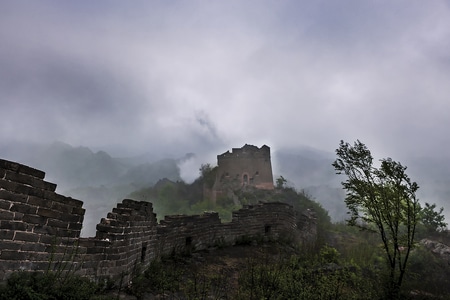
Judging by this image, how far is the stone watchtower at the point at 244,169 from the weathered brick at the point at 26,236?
41.3 m

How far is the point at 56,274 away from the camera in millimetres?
4047

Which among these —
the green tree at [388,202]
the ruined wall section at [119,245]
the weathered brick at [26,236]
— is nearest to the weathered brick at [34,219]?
the weathered brick at [26,236]

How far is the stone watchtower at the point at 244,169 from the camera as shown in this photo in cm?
4606

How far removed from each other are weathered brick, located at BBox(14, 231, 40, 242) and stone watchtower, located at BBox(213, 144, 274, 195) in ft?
135

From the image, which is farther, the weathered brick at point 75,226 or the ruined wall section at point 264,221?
the ruined wall section at point 264,221

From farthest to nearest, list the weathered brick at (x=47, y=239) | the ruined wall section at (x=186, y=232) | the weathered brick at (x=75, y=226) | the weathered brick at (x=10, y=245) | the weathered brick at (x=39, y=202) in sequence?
the ruined wall section at (x=186, y=232)
the weathered brick at (x=75, y=226)
the weathered brick at (x=47, y=239)
the weathered brick at (x=39, y=202)
the weathered brick at (x=10, y=245)

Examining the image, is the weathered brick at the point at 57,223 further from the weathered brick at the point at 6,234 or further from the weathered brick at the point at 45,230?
the weathered brick at the point at 6,234

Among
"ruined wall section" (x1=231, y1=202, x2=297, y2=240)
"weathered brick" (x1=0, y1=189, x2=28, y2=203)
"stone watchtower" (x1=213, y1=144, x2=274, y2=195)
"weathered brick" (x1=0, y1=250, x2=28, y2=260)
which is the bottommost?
"weathered brick" (x1=0, y1=250, x2=28, y2=260)

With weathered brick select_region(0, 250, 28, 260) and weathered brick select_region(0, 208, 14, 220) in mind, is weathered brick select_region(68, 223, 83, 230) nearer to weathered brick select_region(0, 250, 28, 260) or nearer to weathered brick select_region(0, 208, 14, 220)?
weathered brick select_region(0, 250, 28, 260)

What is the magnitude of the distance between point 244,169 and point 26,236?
44246 mm

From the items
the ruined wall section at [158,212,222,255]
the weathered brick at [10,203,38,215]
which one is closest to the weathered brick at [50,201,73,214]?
the weathered brick at [10,203,38,215]

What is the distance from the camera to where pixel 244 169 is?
47594 mm

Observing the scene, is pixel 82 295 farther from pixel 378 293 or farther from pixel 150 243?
pixel 378 293

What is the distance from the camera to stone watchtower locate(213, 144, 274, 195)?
46062 mm
